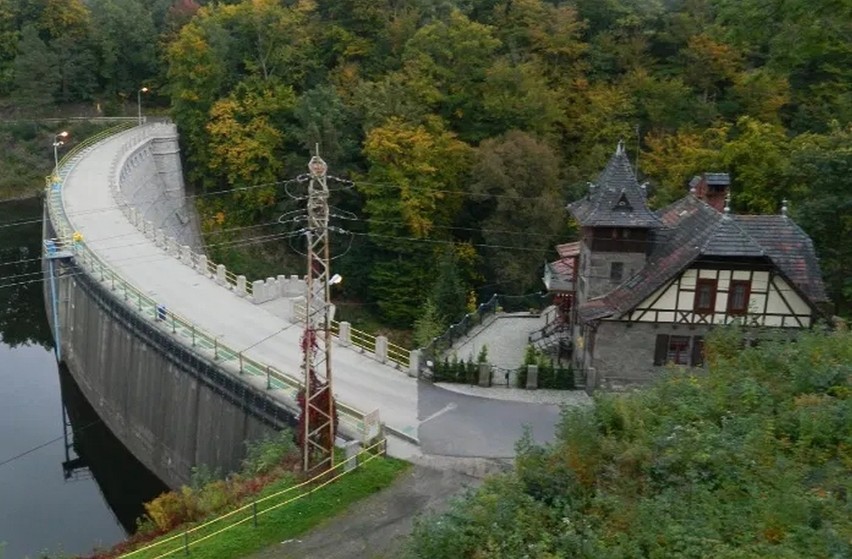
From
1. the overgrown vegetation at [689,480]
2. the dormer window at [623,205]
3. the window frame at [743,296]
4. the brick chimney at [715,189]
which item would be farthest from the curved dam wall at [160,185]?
the overgrown vegetation at [689,480]

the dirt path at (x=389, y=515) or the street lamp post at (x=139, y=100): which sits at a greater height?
the street lamp post at (x=139, y=100)

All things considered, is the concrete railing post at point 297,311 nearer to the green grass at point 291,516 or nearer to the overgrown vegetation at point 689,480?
the green grass at point 291,516

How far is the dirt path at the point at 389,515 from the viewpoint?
58.8 ft

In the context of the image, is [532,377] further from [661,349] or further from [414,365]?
[661,349]

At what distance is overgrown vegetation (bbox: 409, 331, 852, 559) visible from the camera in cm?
1223

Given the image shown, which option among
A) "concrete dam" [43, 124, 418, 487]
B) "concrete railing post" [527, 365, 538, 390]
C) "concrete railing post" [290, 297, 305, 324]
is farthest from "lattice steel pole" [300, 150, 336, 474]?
"concrete railing post" [290, 297, 305, 324]

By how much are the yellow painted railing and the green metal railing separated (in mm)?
2755

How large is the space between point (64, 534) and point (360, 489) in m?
12.8

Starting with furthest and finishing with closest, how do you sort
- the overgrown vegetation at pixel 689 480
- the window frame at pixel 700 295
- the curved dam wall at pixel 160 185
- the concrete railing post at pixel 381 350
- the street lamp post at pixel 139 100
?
1. the street lamp post at pixel 139 100
2. the curved dam wall at pixel 160 185
3. the concrete railing post at pixel 381 350
4. the window frame at pixel 700 295
5. the overgrown vegetation at pixel 689 480

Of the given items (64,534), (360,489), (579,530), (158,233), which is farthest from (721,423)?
(158,233)

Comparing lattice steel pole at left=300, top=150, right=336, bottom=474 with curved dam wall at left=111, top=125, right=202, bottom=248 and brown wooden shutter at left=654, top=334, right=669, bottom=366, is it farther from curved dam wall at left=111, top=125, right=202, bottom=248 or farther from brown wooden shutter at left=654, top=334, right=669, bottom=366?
curved dam wall at left=111, top=125, right=202, bottom=248

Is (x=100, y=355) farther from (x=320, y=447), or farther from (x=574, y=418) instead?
(x=574, y=418)

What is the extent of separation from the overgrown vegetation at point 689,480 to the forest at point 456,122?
21.8m

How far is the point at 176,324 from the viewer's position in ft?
99.9
